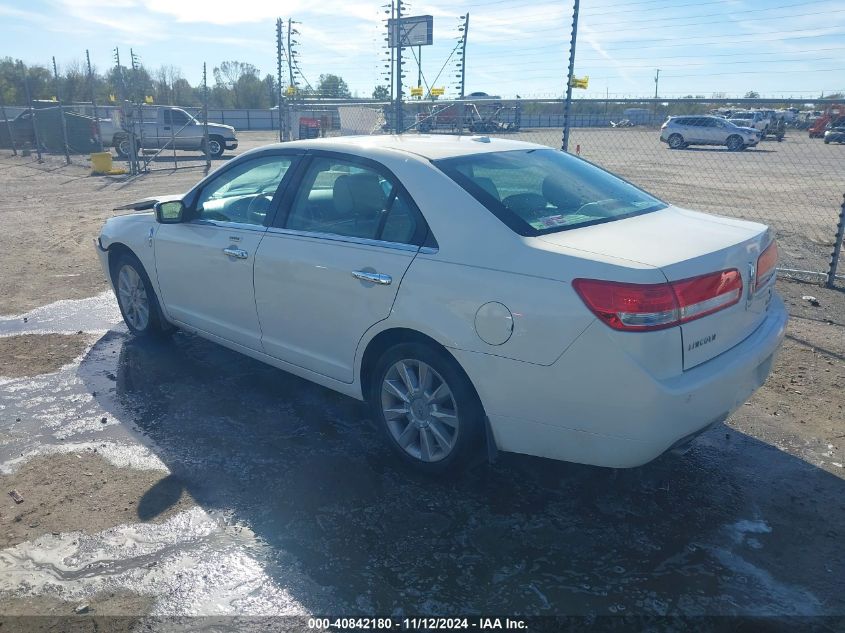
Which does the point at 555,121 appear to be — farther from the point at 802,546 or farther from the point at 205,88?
the point at 802,546

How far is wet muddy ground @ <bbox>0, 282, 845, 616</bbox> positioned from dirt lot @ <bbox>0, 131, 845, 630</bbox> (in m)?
0.01

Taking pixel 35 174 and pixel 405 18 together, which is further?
pixel 35 174

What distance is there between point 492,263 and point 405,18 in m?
9.59

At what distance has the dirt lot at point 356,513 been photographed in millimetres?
2748

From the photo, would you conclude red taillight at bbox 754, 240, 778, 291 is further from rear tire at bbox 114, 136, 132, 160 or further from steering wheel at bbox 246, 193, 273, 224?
rear tire at bbox 114, 136, 132, 160

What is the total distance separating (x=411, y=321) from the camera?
3359 millimetres

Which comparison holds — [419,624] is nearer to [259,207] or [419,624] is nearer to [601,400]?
[601,400]

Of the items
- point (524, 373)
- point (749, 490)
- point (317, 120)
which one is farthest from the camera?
point (317, 120)

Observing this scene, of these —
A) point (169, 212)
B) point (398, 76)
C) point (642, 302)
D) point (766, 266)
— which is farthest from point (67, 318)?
point (398, 76)

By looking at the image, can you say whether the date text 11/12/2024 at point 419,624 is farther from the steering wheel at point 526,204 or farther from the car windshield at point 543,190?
the steering wheel at point 526,204

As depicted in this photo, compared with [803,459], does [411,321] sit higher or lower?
higher

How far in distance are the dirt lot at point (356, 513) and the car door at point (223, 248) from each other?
521 millimetres

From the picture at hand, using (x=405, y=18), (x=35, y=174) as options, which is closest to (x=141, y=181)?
(x=35, y=174)

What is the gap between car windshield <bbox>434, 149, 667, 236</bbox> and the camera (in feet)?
11.0
